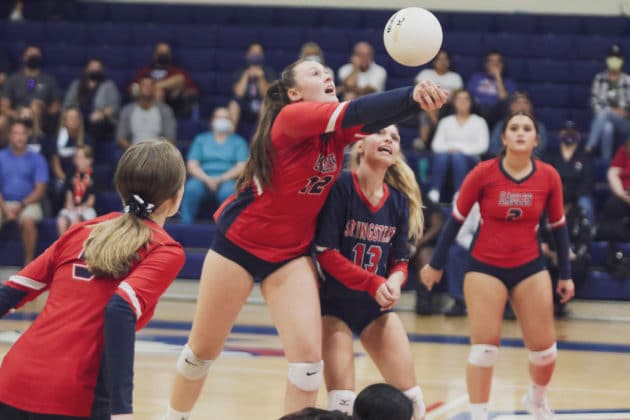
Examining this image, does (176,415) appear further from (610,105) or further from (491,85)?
(610,105)

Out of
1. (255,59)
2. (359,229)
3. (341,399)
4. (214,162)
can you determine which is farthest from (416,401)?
(255,59)

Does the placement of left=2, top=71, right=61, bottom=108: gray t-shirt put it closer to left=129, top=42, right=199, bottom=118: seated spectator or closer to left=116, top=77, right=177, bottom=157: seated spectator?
left=129, top=42, right=199, bottom=118: seated spectator

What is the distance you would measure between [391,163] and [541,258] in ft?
4.48

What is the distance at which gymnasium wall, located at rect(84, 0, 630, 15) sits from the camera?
14.6m

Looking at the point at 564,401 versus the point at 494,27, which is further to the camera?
the point at 494,27

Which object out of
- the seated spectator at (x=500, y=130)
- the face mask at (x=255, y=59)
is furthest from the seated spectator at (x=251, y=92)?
the seated spectator at (x=500, y=130)

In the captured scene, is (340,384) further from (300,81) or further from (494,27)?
(494,27)

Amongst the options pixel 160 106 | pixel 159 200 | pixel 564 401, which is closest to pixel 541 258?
pixel 564 401

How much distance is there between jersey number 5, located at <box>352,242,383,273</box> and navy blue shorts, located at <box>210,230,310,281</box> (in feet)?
0.81

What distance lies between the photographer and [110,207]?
39.9 ft

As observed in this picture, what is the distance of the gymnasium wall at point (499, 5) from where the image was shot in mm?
14633

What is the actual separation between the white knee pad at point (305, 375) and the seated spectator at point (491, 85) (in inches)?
317

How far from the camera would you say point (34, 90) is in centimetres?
1331

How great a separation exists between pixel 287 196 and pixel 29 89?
9.46 m
